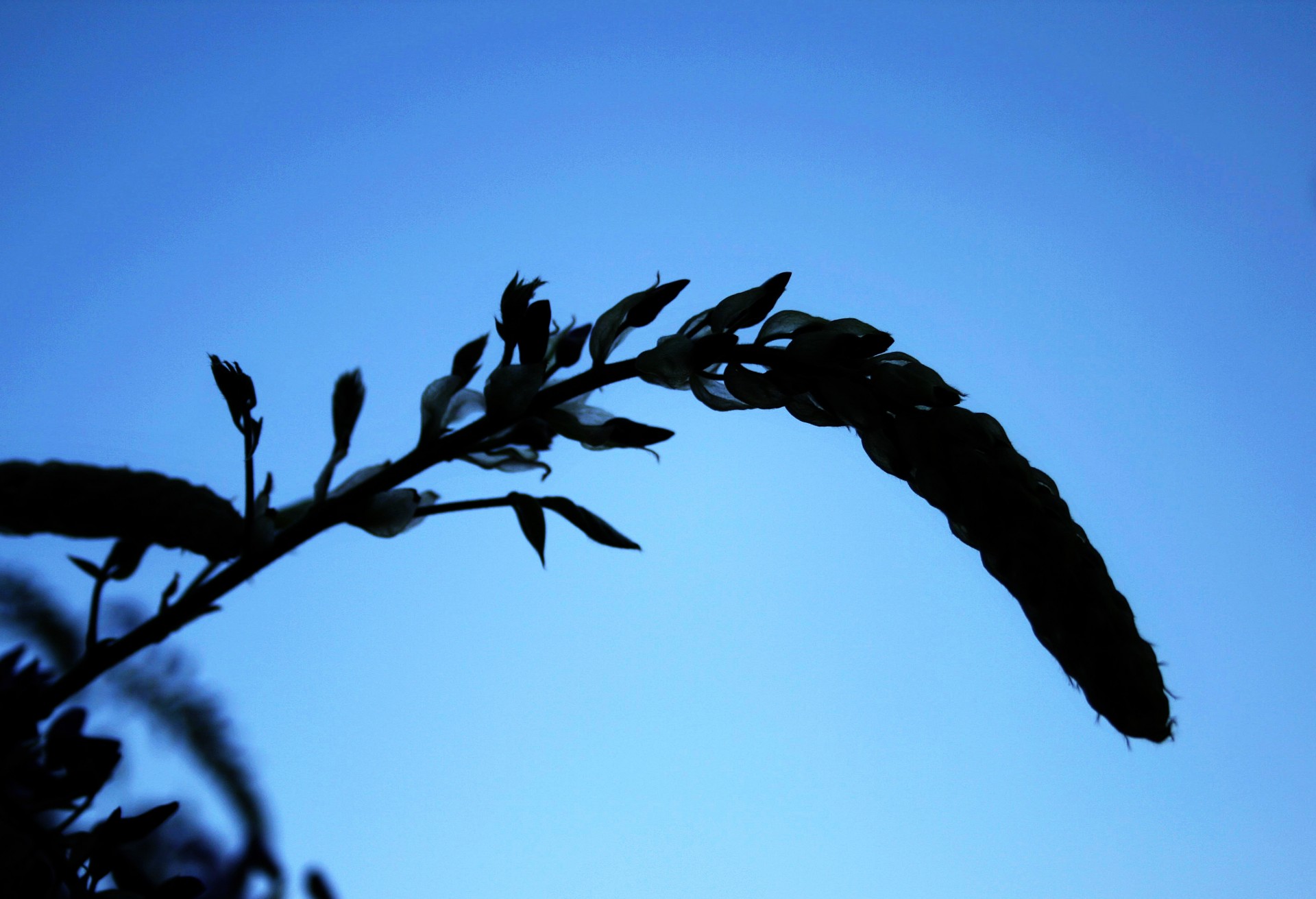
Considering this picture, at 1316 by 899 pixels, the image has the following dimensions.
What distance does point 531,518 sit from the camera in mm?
667

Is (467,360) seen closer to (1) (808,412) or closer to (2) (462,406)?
(2) (462,406)

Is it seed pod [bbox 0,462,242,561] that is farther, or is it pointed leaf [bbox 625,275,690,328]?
pointed leaf [bbox 625,275,690,328]

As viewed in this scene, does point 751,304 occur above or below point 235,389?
below

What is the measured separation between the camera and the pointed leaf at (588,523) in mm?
655

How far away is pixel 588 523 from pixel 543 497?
4cm

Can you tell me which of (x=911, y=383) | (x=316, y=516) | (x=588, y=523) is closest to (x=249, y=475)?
(x=316, y=516)

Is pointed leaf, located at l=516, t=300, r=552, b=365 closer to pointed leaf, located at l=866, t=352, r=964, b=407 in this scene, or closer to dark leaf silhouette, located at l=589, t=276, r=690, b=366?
dark leaf silhouette, located at l=589, t=276, r=690, b=366

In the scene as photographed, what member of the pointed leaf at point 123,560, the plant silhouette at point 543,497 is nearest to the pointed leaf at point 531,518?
the plant silhouette at point 543,497

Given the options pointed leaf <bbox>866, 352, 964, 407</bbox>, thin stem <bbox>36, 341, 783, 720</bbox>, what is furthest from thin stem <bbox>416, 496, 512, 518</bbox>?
pointed leaf <bbox>866, 352, 964, 407</bbox>

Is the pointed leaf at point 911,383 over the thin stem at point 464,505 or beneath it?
beneath

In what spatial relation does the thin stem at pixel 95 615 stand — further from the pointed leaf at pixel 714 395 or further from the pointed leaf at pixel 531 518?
the pointed leaf at pixel 714 395

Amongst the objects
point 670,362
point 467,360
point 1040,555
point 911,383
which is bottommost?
point 1040,555

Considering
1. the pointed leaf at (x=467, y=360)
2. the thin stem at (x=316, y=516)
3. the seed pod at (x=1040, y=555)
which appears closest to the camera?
the seed pod at (x=1040, y=555)

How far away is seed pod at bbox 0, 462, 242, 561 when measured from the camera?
559 millimetres
